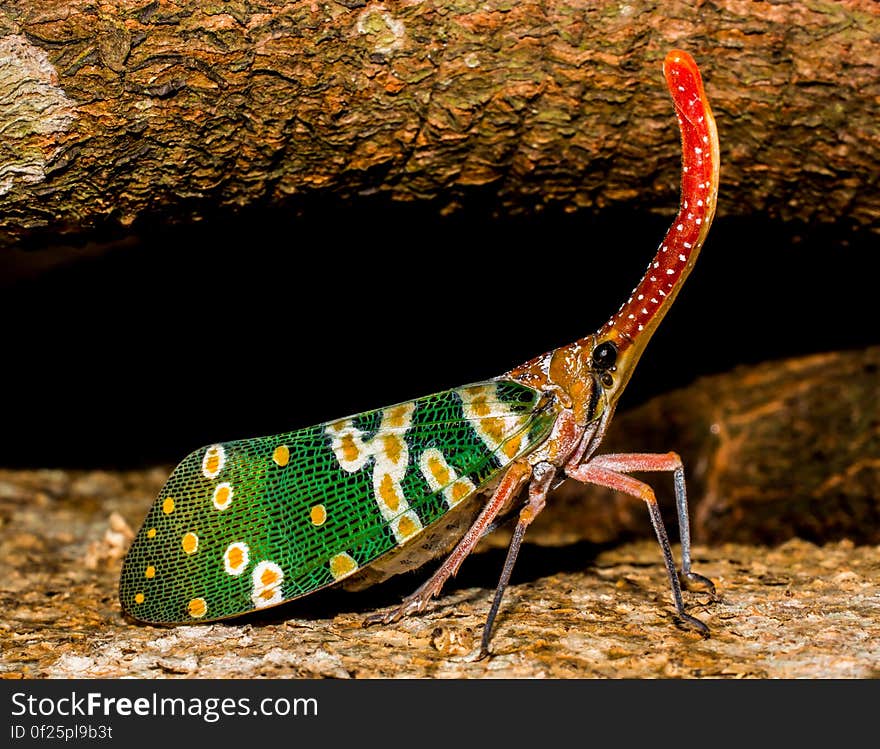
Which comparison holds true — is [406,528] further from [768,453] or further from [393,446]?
[768,453]

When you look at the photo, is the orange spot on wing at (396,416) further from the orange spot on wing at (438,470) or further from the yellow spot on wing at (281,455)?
the yellow spot on wing at (281,455)

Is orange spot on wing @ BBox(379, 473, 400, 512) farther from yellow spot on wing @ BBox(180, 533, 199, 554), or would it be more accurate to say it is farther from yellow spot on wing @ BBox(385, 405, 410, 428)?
yellow spot on wing @ BBox(180, 533, 199, 554)

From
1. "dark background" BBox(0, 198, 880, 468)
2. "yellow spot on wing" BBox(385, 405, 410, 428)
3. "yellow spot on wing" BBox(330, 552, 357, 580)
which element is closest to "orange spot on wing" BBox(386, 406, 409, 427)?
"yellow spot on wing" BBox(385, 405, 410, 428)

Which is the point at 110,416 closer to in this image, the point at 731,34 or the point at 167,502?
the point at 167,502

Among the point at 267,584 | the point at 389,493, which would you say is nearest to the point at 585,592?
the point at 389,493

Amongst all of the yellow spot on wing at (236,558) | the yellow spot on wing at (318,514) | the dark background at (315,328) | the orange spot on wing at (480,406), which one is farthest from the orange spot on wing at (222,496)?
the dark background at (315,328)

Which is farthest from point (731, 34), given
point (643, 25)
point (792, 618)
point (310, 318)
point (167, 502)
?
point (310, 318)
